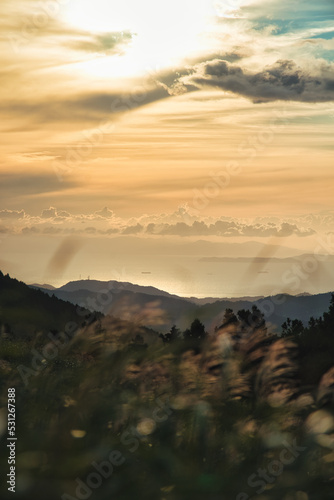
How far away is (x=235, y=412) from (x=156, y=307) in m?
1.59

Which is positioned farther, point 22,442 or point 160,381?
point 160,381

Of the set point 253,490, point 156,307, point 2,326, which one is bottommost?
point 2,326

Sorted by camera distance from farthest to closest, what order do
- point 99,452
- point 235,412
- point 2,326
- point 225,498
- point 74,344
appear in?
point 2,326 < point 74,344 < point 235,412 < point 99,452 < point 225,498

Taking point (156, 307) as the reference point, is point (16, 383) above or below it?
below

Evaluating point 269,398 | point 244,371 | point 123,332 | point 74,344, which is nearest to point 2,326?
point 74,344

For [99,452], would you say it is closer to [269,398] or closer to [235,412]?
[235,412]

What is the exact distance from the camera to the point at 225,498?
5.20 meters

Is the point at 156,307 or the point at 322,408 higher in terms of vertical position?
the point at 156,307

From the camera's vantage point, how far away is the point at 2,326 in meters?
9.93

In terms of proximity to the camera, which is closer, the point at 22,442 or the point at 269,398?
the point at 22,442

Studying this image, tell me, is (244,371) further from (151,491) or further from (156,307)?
(151,491)

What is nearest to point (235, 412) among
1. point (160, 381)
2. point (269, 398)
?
point (269, 398)

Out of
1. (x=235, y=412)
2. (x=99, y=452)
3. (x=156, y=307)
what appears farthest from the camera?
(x=156, y=307)

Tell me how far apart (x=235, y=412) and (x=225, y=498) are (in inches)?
56.8
